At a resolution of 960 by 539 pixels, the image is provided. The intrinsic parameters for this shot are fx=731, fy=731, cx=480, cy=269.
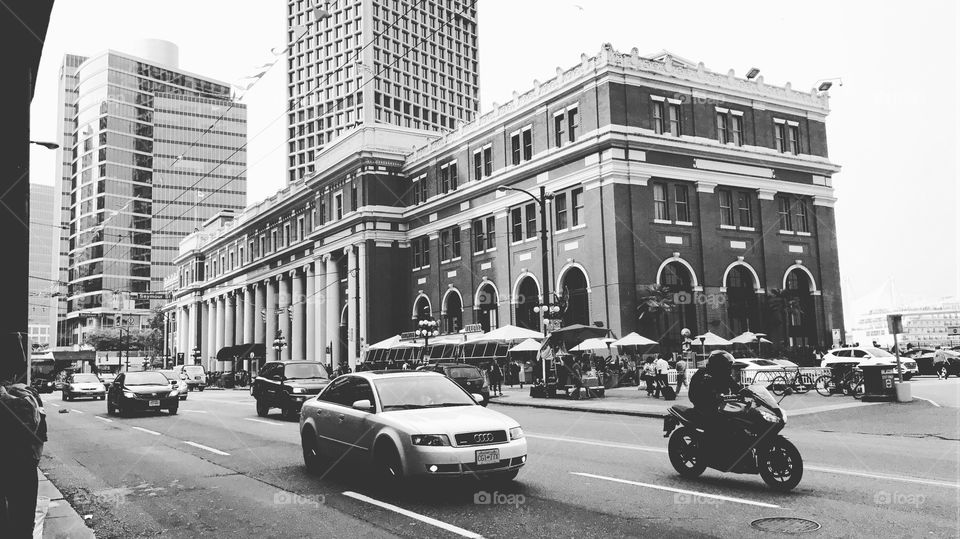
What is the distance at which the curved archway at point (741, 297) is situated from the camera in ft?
141

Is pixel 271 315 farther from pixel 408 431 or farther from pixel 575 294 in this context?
pixel 408 431

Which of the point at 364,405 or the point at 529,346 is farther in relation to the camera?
the point at 529,346

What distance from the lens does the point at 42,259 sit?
400 feet

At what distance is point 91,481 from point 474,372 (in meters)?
16.0

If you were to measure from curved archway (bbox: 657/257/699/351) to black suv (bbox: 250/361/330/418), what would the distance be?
22.4 meters

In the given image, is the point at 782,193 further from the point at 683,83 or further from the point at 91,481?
the point at 91,481

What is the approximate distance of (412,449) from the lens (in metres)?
8.73

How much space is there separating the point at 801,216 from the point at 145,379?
39294 mm

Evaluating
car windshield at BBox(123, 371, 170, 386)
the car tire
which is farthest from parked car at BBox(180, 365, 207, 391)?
the car tire

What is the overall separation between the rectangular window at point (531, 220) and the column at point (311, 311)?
2800 centimetres

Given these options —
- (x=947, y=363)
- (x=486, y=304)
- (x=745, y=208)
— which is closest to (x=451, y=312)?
(x=486, y=304)

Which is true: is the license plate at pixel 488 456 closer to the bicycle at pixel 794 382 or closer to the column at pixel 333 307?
the bicycle at pixel 794 382

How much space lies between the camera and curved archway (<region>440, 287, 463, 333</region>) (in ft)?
174

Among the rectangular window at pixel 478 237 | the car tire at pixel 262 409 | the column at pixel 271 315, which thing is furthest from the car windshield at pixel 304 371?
the column at pixel 271 315
